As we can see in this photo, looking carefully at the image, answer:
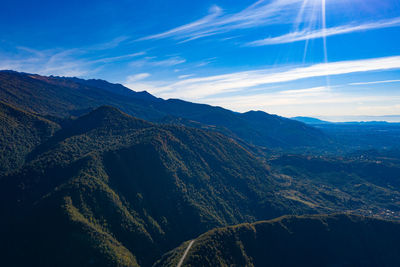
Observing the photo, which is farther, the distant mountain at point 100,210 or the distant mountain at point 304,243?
the distant mountain at point 304,243

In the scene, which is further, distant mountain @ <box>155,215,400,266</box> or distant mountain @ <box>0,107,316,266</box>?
distant mountain @ <box>155,215,400,266</box>

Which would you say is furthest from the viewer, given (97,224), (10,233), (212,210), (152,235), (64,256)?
(212,210)

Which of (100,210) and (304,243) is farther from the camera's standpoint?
(304,243)

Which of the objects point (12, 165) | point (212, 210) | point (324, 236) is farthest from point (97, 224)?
point (324, 236)

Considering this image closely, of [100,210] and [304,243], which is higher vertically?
[100,210]

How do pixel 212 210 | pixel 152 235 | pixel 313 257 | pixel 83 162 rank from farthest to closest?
pixel 212 210
pixel 83 162
pixel 152 235
pixel 313 257

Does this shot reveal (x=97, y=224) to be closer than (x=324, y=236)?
Yes

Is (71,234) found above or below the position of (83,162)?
below

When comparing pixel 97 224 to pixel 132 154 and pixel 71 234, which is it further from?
pixel 132 154
